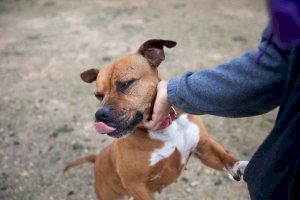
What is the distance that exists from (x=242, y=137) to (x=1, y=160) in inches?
117

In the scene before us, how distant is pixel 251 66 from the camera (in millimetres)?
1818

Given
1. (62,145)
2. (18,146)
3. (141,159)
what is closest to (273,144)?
(141,159)

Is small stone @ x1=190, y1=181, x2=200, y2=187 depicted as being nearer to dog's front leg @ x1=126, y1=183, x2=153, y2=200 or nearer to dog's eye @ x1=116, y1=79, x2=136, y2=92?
dog's front leg @ x1=126, y1=183, x2=153, y2=200

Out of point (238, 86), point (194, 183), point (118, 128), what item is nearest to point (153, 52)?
point (118, 128)

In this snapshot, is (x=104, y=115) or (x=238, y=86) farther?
(x=104, y=115)

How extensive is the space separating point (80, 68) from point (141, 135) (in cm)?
377

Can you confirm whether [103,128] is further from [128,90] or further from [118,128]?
[128,90]

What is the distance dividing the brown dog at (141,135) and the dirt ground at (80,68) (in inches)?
34.7

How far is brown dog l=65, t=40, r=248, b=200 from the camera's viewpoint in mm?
2855

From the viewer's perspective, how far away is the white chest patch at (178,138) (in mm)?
3223

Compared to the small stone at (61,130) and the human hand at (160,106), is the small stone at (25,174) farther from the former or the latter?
the human hand at (160,106)

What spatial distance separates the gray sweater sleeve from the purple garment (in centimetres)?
19

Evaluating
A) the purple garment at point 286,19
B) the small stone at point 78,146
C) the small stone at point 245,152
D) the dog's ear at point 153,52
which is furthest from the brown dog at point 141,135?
the purple garment at point 286,19

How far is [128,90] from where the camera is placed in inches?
117
